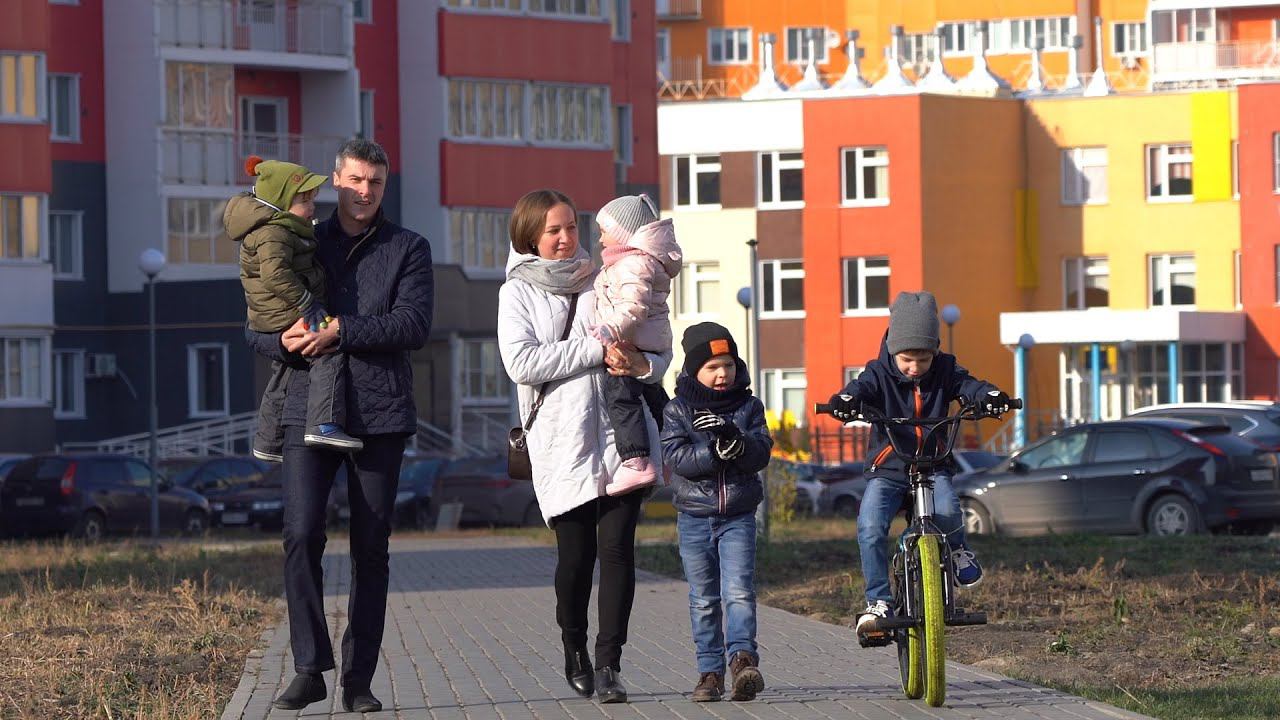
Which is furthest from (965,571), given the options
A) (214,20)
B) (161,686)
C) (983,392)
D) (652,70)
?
(652,70)

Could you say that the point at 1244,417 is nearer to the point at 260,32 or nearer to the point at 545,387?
the point at 545,387

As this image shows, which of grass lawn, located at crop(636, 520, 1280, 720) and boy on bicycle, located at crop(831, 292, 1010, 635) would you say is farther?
grass lawn, located at crop(636, 520, 1280, 720)

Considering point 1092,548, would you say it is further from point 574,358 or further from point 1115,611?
point 574,358

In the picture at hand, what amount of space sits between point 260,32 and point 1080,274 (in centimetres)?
2843

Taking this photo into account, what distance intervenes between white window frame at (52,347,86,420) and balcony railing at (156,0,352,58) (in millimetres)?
7306

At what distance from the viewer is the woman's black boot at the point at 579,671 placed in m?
9.40

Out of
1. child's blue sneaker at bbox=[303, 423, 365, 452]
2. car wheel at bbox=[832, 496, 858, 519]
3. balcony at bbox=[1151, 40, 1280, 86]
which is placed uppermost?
balcony at bbox=[1151, 40, 1280, 86]

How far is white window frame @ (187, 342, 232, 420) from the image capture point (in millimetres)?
50844

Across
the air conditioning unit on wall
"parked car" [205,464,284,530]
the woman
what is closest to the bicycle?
the woman

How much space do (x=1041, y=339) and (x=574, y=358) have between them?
57503 millimetres

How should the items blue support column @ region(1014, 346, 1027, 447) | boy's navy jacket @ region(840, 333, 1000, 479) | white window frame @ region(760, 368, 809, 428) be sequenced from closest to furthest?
boy's navy jacket @ region(840, 333, 1000, 479)
blue support column @ region(1014, 346, 1027, 447)
white window frame @ region(760, 368, 809, 428)

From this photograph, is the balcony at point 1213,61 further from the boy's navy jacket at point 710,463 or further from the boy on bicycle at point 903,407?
the boy's navy jacket at point 710,463

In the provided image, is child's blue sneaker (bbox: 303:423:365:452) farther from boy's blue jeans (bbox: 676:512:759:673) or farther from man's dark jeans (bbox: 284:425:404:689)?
boy's blue jeans (bbox: 676:512:759:673)

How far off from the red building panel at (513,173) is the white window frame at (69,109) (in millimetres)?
8515
